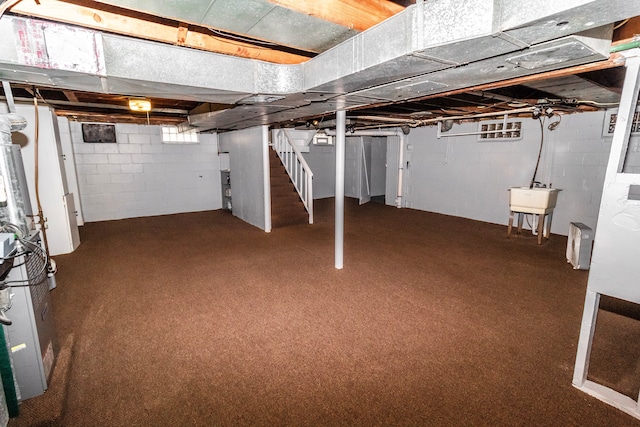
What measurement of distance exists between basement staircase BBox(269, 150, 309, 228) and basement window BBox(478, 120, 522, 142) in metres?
4.23

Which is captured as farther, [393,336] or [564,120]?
[564,120]

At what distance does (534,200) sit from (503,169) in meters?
1.45

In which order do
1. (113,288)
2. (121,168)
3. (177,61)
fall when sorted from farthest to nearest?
(121,168) < (113,288) < (177,61)

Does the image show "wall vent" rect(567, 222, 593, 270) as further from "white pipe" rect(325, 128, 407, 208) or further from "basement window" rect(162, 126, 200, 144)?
"basement window" rect(162, 126, 200, 144)

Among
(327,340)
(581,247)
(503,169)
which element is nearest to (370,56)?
(327,340)

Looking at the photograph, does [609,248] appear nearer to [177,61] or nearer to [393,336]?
[393,336]

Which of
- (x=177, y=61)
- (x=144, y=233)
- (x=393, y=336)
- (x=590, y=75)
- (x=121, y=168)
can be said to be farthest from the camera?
(x=121, y=168)

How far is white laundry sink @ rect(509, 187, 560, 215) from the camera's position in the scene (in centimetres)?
485

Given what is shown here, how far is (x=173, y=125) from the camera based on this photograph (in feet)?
23.8

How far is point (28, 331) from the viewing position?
1830mm

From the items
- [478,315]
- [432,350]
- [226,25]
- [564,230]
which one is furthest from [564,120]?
[226,25]

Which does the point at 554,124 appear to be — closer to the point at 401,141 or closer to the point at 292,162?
the point at 401,141

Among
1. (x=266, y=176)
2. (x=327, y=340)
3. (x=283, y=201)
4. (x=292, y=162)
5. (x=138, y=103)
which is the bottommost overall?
(x=327, y=340)

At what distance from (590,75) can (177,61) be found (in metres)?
3.48
